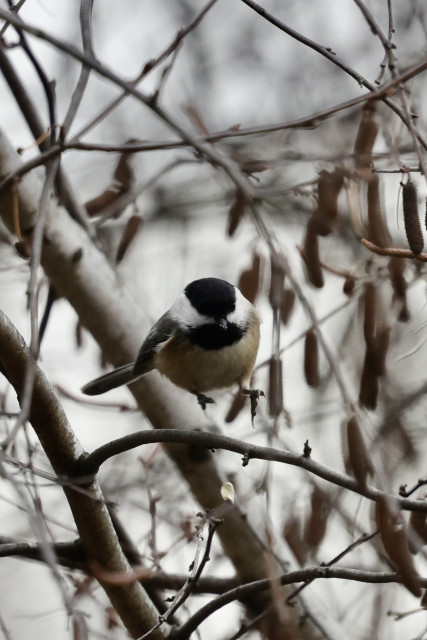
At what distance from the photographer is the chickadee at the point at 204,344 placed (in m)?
2.79

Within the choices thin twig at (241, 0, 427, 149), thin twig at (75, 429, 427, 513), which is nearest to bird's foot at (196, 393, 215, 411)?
thin twig at (75, 429, 427, 513)

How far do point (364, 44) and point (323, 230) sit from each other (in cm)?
398

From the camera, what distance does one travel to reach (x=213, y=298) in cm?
279

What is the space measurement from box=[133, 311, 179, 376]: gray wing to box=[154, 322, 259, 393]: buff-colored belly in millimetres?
22

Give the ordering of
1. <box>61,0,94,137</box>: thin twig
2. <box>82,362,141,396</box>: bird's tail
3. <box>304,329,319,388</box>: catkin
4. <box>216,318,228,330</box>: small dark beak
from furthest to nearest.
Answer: <box>82,362,141,396</box>: bird's tail
<box>216,318,228,330</box>: small dark beak
<box>304,329,319,388</box>: catkin
<box>61,0,94,137</box>: thin twig

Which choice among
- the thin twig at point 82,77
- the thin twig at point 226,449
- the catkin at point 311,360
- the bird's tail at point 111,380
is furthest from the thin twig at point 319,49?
the bird's tail at point 111,380

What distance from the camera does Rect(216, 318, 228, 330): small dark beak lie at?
2736mm

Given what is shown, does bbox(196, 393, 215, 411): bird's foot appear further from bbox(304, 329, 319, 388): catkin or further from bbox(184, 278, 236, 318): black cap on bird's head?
bbox(304, 329, 319, 388): catkin

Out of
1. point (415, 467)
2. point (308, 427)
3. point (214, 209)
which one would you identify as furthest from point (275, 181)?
point (415, 467)

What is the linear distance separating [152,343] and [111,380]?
31 centimetres

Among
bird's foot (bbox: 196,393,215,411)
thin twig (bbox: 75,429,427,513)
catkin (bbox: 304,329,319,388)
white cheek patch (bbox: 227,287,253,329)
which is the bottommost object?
thin twig (bbox: 75,429,427,513)

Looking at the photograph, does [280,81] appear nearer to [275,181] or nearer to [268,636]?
[275,181]

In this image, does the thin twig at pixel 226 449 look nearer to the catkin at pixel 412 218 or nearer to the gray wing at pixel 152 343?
the catkin at pixel 412 218

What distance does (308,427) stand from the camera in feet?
14.7
